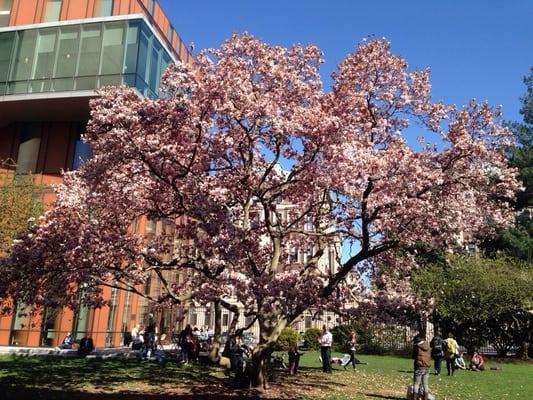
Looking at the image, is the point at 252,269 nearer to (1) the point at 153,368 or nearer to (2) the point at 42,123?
(1) the point at 153,368

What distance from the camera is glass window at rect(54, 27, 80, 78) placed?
85.2 feet

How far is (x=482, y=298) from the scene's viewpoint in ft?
85.7

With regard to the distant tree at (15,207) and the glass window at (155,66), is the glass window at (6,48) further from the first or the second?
the distant tree at (15,207)

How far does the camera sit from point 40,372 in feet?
46.2

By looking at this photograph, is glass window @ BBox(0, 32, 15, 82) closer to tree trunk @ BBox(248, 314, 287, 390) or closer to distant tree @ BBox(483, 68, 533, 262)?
tree trunk @ BBox(248, 314, 287, 390)

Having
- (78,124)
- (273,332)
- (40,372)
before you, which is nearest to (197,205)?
(273,332)

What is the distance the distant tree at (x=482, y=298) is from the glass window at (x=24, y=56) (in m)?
23.6

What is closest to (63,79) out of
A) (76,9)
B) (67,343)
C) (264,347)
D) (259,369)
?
(76,9)

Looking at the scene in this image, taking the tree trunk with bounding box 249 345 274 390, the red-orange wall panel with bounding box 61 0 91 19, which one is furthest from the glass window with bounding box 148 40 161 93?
the tree trunk with bounding box 249 345 274 390

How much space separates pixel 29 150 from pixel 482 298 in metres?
25.9

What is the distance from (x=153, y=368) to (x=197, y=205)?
8389 millimetres

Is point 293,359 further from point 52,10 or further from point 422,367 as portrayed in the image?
point 52,10

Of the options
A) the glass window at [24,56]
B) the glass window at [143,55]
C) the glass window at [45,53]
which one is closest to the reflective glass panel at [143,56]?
the glass window at [143,55]

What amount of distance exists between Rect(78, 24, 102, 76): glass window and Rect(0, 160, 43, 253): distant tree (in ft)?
22.2
